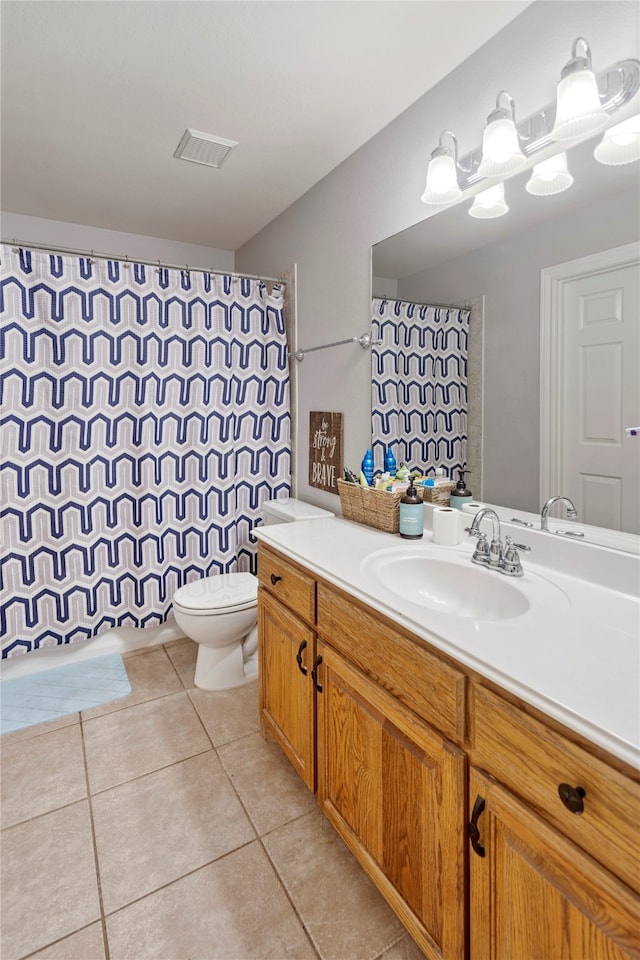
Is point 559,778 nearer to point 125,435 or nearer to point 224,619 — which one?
point 224,619

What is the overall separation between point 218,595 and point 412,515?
1053 mm

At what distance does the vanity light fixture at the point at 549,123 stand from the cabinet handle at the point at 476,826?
1.42 metres

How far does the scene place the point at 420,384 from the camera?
71.4 inches

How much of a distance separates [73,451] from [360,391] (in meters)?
1.33

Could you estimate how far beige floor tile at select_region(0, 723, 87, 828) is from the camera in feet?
5.26

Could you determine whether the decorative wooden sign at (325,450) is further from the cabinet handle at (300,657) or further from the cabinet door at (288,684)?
the cabinet handle at (300,657)

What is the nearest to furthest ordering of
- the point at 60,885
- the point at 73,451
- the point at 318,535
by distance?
the point at 60,885
the point at 318,535
the point at 73,451

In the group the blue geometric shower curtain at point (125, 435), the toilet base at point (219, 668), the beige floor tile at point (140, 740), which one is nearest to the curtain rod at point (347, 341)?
the blue geometric shower curtain at point (125, 435)

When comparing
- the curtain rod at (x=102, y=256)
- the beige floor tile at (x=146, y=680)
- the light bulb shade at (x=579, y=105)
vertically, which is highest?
the curtain rod at (x=102, y=256)

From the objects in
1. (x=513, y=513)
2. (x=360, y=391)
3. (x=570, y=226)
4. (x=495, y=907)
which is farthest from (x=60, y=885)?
(x=570, y=226)

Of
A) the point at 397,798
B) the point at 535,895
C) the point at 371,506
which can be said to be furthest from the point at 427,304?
the point at 535,895

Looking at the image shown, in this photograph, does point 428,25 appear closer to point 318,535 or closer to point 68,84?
point 68,84

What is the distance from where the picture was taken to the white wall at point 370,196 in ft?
4.11

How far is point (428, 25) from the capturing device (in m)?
1.39
